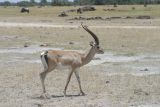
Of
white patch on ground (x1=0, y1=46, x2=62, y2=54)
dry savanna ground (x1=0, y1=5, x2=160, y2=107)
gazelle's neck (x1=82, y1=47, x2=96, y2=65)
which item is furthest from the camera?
white patch on ground (x1=0, y1=46, x2=62, y2=54)

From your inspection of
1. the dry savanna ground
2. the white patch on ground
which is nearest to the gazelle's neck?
the dry savanna ground

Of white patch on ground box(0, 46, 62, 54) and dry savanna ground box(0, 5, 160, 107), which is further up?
dry savanna ground box(0, 5, 160, 107)

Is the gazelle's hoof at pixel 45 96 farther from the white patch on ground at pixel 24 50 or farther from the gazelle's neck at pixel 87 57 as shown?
the white patch on ground at pixel 24 50

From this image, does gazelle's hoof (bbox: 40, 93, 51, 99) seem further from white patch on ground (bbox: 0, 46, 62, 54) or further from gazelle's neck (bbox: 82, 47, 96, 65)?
white patch on ground (bbox: 0, 46, 62, 54)

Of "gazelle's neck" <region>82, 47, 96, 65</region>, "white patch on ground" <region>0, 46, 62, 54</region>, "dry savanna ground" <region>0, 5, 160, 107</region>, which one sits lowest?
"white patch on ground" <region>0, 46, 62, 54</region>

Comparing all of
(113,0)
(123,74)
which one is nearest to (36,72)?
(123,74)

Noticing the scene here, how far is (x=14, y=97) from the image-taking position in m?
15.0

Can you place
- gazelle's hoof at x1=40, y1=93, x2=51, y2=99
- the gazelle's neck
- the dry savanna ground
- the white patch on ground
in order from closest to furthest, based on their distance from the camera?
the dry savanna ground, gazelle's hoof at x1=40, y1=93, x2=51, y2=99, the gazelle's neck, the white patch on ground

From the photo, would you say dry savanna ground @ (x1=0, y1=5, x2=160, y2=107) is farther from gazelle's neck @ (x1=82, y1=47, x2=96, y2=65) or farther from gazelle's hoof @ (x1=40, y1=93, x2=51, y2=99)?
gazelle's neck @ (x1=82, y1=47, x2=96, y2=65)

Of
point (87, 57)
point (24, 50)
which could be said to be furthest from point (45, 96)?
point (24, 50)

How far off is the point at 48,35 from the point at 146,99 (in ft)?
83.8

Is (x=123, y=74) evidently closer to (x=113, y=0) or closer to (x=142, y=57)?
(x=142, y=57)

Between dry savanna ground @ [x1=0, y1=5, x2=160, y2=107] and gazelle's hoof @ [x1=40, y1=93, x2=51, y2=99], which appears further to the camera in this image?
gazelle's hoof @ [x1=40, y1=93, x2=51, y2=99]

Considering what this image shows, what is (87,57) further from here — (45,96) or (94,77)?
(94,77)
